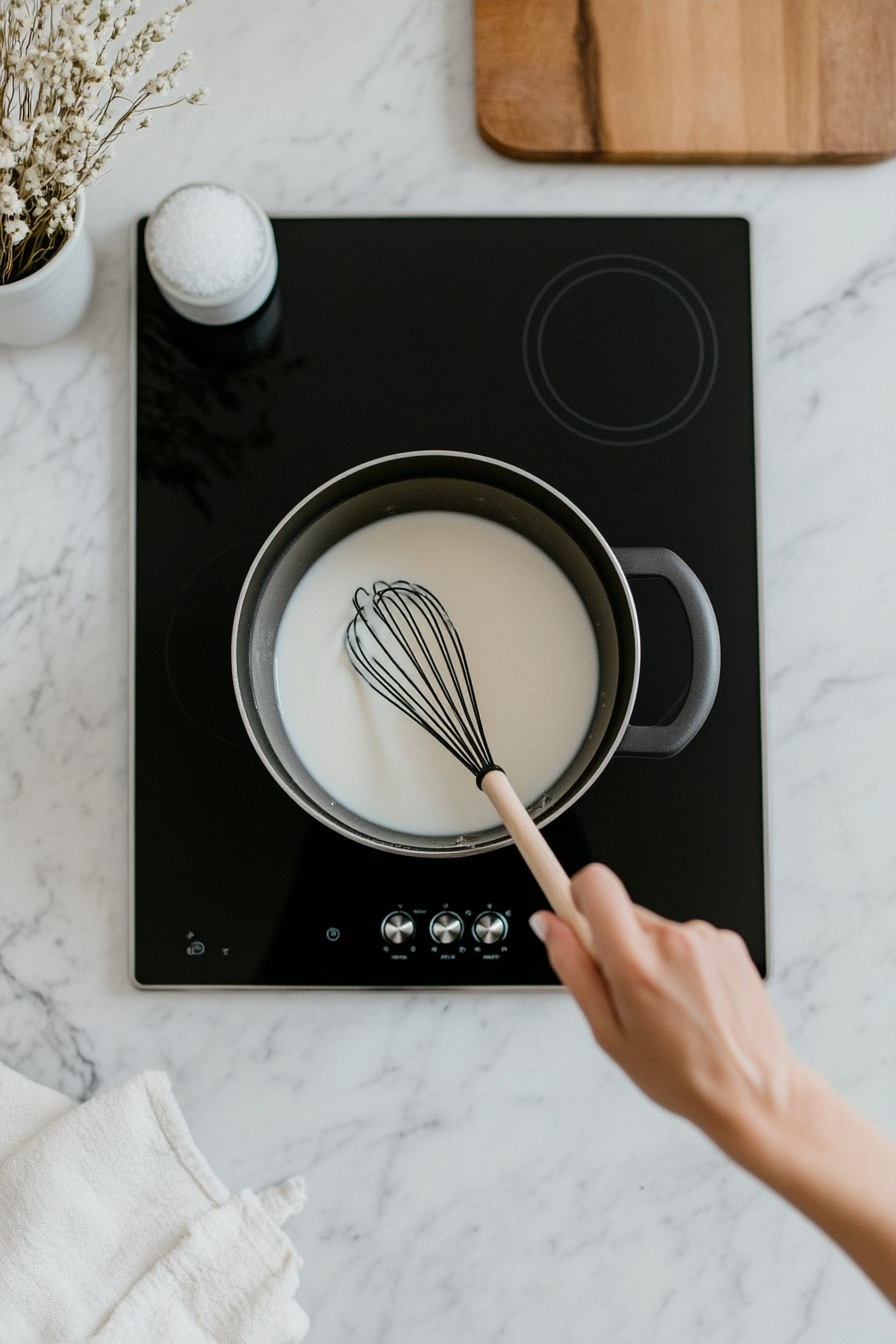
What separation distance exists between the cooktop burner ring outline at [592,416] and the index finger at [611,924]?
377 millimetres

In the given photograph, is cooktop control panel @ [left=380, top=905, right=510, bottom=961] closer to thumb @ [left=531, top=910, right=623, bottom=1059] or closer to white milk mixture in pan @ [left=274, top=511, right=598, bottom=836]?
white milk mixture in pan @ [left=274, top=511, right=598, bottom=836]

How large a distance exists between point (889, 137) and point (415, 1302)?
801mm

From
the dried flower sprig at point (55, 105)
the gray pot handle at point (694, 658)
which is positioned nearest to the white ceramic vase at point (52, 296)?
the dried flower sprig at point (55, 105)

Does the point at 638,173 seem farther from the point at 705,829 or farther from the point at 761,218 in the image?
the point at 705,829

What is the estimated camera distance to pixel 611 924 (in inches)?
14.4

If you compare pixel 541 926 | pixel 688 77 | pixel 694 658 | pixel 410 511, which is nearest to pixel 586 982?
pixel 541 926

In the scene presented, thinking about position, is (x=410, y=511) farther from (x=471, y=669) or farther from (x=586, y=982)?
(x=586, y=982)

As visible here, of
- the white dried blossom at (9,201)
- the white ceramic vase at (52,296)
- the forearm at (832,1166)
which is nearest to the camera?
the forearm at (832,1166)

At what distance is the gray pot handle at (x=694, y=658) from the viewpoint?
22.3 inches

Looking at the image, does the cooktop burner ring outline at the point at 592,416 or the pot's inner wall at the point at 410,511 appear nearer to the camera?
the pot's inner wall at the point at 410,511

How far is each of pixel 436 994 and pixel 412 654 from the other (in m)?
0.21

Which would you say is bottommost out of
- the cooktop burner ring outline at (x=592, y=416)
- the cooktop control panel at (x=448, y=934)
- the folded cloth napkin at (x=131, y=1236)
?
the folded cloth napkin at (x=131, y=1236)

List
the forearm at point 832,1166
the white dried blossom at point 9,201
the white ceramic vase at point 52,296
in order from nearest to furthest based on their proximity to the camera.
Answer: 1. the forearm at point 832,1166
2. the white dried blossom at point 9,201
3. the white ceramic vase at point 52,296

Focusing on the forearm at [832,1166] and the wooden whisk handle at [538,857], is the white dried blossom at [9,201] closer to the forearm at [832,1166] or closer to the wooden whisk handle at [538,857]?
the wooden whisk handle at [538,857]
